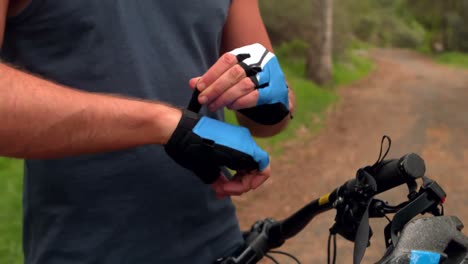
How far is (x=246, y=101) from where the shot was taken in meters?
1.31

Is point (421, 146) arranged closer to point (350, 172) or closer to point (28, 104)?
point (350, 172)

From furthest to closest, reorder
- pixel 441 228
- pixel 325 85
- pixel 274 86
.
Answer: pixel 325 85, pixel 274 86, pixel 441 228

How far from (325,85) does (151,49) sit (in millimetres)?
12915

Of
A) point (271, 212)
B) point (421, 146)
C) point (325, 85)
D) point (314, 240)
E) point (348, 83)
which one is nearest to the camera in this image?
point (314, 240)

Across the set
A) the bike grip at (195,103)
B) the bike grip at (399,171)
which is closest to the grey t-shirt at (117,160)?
the bike grip at (195,103)

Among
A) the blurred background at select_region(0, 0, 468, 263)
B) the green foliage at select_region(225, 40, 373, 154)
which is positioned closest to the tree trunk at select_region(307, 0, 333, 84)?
the blurred background at select_region(0, 0, 468, 263)

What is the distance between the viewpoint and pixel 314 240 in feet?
16.6

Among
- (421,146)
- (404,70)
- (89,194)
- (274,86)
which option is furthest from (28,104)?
(404,70)

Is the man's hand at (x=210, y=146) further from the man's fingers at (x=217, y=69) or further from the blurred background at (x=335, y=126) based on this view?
the blurred background at (x=335, y=126)

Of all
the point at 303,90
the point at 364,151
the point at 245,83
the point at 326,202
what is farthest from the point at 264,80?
the point at 303,90

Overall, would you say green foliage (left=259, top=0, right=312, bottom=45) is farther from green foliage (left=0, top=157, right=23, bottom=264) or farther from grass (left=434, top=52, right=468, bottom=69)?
grass (left=434, top=52, right=468, bottom=69)

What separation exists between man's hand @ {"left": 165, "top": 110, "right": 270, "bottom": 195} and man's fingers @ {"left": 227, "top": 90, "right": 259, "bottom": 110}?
0.17 feet

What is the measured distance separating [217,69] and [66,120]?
1.14 ft

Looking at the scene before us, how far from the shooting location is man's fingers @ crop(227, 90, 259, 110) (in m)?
1.30
